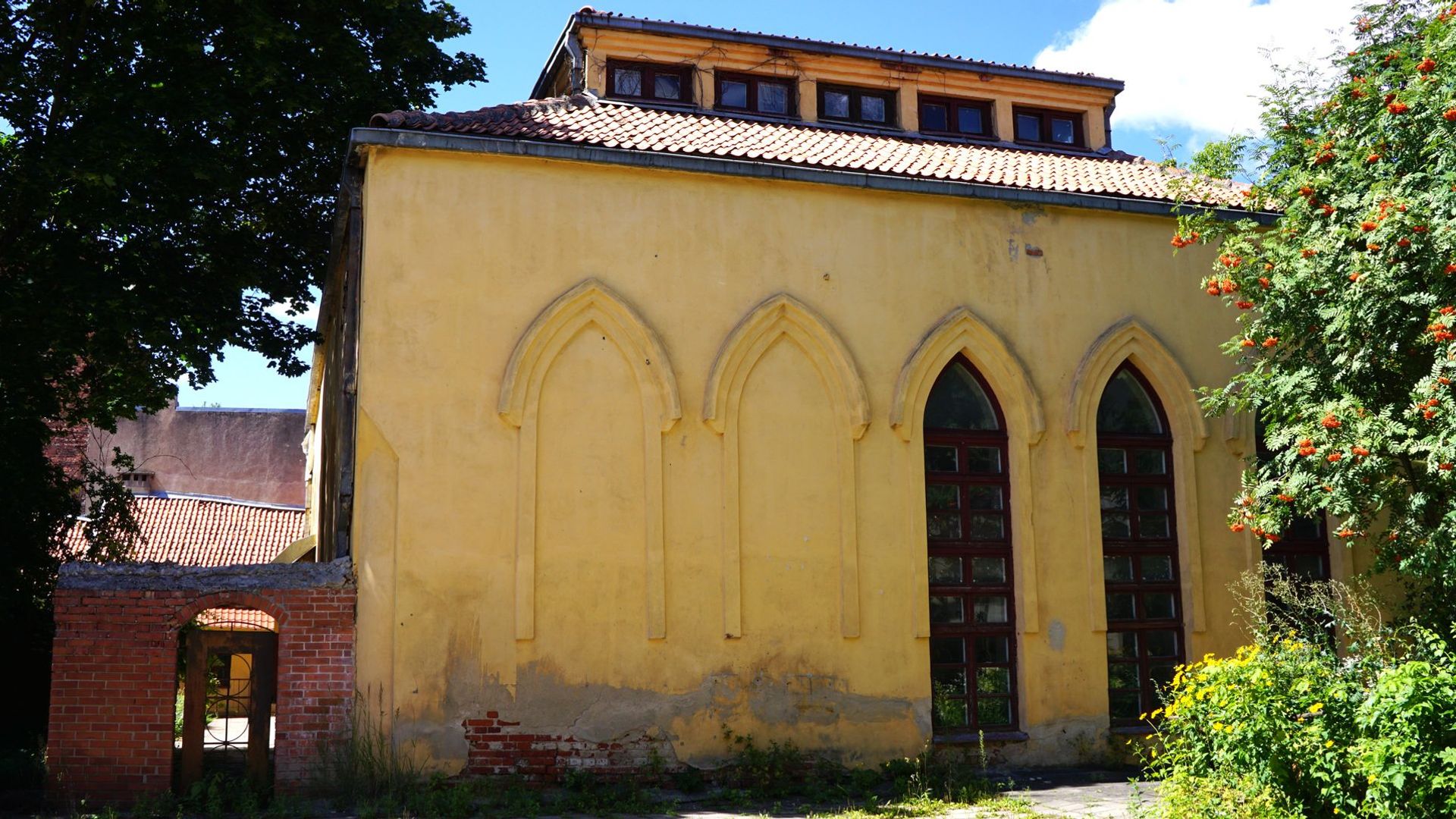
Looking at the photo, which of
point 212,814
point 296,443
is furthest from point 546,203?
point 296,443

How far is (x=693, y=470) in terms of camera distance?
36.6ft

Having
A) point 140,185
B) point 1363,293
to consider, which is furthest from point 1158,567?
point 140,185

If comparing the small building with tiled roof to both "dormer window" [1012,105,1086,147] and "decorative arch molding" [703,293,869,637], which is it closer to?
"decorative arch molding" [703,293,869,637]

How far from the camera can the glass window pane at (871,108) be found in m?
15.6

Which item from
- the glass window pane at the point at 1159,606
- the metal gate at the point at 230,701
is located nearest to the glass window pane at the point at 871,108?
the glass window pane at the point at 1159,606

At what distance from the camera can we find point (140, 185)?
43.7 ft

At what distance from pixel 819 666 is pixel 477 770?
3022 millimetres

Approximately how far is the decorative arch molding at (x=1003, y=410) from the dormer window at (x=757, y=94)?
440 cm

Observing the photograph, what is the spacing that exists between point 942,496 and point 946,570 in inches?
26.9

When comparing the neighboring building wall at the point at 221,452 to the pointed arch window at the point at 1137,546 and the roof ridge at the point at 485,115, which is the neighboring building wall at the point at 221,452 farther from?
the pointed arch window at the point at 1137,546

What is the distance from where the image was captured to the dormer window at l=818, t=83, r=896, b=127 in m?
15.4

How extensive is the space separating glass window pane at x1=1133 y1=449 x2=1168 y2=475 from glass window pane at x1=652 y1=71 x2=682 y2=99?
6576mm

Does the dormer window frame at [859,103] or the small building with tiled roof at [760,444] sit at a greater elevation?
the dormer window frame at [859,103]

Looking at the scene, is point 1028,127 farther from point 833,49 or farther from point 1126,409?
point 1126,409
